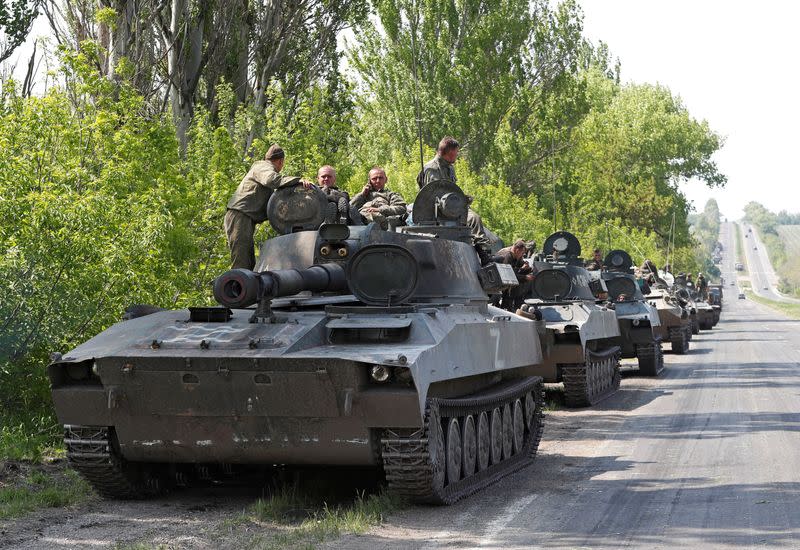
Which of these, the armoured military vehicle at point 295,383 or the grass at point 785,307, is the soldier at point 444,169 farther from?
the grass at point 785,307

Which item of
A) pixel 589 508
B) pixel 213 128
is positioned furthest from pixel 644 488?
pixel 213 128

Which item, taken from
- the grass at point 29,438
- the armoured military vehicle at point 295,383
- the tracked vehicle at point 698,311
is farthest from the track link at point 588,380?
the tracked vehicle at point 698,311

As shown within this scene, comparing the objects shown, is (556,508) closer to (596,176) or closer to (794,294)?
(596,176)

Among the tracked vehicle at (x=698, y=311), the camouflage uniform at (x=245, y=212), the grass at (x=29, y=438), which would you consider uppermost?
the camouflage uniform at (x=245, y=212)

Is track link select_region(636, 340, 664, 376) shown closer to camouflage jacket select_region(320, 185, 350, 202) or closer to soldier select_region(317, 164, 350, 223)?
soldier select_region(317, 164, 350, 223)

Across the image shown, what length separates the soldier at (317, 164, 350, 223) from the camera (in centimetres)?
1200

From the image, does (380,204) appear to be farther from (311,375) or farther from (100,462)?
(100,462)

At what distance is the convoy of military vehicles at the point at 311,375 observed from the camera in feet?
28.8

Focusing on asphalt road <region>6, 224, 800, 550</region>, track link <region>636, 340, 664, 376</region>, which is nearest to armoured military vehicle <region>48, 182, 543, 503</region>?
asphalt road <region>6, 224, 800, 550</region>

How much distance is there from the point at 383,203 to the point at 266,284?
12.7ft

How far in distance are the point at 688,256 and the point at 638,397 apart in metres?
62.9

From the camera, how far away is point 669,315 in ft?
102

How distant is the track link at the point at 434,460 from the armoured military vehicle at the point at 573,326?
16.7 feet

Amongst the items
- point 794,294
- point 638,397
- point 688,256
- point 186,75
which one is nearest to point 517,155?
point 186,75
